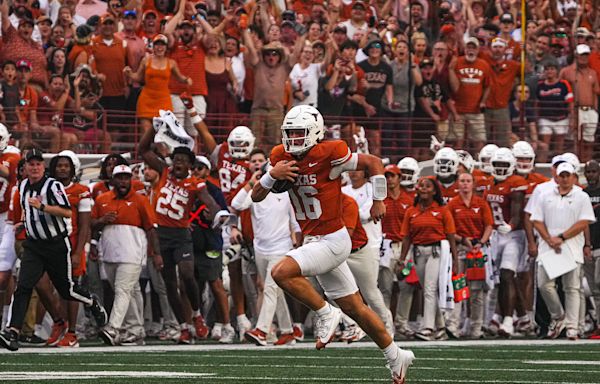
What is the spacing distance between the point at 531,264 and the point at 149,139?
4630 millimetres

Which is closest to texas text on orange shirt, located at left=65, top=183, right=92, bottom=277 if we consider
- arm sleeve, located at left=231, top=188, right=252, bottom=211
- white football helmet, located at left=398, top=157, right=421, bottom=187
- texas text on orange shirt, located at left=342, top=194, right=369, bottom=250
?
arm sleeve, located at left=231, top=188, right=252, bottom=211

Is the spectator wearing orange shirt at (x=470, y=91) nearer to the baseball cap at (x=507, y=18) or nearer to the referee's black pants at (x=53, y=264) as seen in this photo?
the baseball cap at (x=507, y=18)

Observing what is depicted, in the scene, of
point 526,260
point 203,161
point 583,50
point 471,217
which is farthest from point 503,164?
point 583,50

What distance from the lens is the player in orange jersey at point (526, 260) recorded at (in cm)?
1778

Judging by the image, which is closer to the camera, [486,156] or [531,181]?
[531,181]

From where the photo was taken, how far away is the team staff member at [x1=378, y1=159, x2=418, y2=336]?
17.4 meters

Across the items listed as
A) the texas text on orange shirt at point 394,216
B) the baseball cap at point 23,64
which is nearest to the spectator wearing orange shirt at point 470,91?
the texas text on orange shirt at point 394,216

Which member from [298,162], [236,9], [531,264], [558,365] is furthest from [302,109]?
[236,9]

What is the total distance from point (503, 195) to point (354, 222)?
4.23 metres

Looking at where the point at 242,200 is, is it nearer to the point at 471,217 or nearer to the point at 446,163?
the point at 471,217

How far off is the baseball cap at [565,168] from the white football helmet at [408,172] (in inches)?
64.6

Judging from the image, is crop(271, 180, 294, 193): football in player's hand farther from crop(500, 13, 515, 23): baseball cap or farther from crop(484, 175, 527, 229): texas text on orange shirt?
crop(500, 13, 515, 23): baseball cap

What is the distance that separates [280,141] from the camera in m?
19.1

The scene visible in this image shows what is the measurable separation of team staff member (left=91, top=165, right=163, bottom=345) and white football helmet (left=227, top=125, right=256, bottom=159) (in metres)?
1.43
